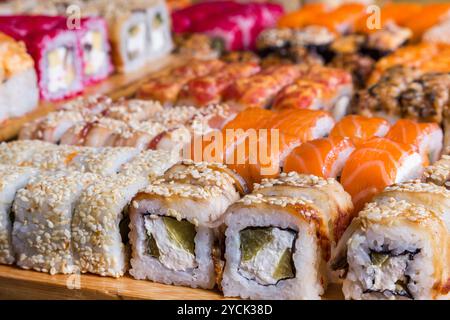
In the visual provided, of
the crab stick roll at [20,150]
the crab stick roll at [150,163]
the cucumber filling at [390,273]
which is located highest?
the crab stick roll at [20,150]

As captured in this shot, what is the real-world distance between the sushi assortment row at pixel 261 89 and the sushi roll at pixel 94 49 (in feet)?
1.78

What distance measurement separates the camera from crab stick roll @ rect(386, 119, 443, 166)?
125 inches

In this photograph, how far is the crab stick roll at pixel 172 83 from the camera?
425cm

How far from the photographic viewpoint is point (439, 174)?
8.94ft

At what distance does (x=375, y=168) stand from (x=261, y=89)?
1432 mm

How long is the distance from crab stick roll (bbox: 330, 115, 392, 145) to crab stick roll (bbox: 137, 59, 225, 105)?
50.5 inches

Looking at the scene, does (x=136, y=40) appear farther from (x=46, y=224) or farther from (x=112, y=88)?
(x=46, y=224)

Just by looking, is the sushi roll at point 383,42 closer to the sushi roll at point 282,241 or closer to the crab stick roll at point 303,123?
the crab stick roll at point 303,123

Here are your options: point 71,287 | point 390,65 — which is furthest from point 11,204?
point 390,65

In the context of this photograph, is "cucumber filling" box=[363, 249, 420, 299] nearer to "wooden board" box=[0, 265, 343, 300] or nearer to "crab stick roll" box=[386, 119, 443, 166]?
"wooden board" box=[0, 265, 343, 300]

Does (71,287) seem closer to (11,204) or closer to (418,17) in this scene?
(11,204)

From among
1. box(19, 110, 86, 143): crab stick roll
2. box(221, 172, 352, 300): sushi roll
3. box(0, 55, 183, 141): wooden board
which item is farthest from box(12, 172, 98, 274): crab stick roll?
box(0, 55, 183, 141): wooden board

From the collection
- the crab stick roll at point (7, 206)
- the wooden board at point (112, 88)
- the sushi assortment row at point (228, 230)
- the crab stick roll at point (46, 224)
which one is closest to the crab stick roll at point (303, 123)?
the sushi assortment row at point (228, 230)

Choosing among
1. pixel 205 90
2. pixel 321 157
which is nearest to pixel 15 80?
pixel 205 90
